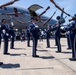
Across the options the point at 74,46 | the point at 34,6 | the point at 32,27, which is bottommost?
the point at 74,46

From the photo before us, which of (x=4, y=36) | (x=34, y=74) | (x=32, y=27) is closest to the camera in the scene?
(x=34, y=74)

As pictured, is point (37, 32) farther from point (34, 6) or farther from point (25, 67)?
point (25, 67)

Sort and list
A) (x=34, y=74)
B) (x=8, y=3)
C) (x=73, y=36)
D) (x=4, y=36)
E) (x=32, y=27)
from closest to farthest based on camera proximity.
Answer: (x=34, y=74)
(x=8, y=3)
(x=73, y=36)
(x=32, y=27)
(x=4, y=36)

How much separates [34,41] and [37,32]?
0.45m

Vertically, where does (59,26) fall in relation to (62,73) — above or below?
above

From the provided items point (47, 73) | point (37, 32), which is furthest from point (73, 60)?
point (47, 73)

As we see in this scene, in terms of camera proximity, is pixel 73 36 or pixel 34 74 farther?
pixel 73 36

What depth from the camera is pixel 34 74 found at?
7.78m

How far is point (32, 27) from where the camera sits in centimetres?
1117

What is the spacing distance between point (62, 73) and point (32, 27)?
3812 mm

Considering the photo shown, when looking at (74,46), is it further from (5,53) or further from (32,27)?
(5,53)

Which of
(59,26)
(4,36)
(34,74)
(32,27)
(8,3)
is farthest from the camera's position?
(59,26)

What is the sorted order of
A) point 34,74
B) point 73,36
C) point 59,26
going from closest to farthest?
point 34,74 → point 73,36 → point 59,26

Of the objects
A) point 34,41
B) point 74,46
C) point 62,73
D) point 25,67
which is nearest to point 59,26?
point 34,41
